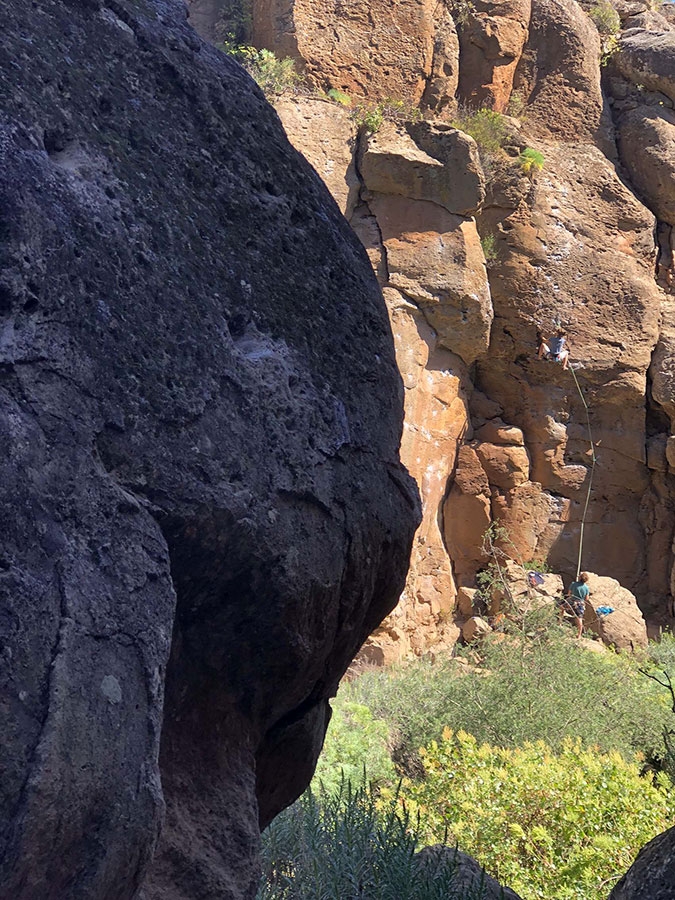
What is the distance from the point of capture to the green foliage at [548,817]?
17.1ft

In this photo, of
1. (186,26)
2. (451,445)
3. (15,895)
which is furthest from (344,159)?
(15,895)

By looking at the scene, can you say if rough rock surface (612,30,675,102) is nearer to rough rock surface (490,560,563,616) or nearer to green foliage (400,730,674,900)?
rough rock surface (490,560,563,616)

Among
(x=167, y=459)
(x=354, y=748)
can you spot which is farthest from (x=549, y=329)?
(x=167, y=459)

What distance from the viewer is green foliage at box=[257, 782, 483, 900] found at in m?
3.31

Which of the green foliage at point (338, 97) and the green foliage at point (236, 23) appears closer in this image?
the green foliage at point (338, 97)

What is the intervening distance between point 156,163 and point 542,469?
1071cm

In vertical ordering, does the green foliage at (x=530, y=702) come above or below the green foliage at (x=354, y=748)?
above

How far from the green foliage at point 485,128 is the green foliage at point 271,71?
7.51ft

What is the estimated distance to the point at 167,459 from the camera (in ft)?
5.47

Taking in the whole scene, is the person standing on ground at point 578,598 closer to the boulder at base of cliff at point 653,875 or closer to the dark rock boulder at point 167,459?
the boulder at base of cliff at point 653,875

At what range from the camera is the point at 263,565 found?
6.12 ft

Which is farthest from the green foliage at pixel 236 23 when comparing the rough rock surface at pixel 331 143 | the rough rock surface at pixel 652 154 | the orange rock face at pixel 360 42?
the rough rock surface at pixel 652 154

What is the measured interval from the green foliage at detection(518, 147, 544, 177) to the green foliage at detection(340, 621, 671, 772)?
5.87 metres

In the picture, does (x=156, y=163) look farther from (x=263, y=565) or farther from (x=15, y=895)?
(x=15, y=895)
